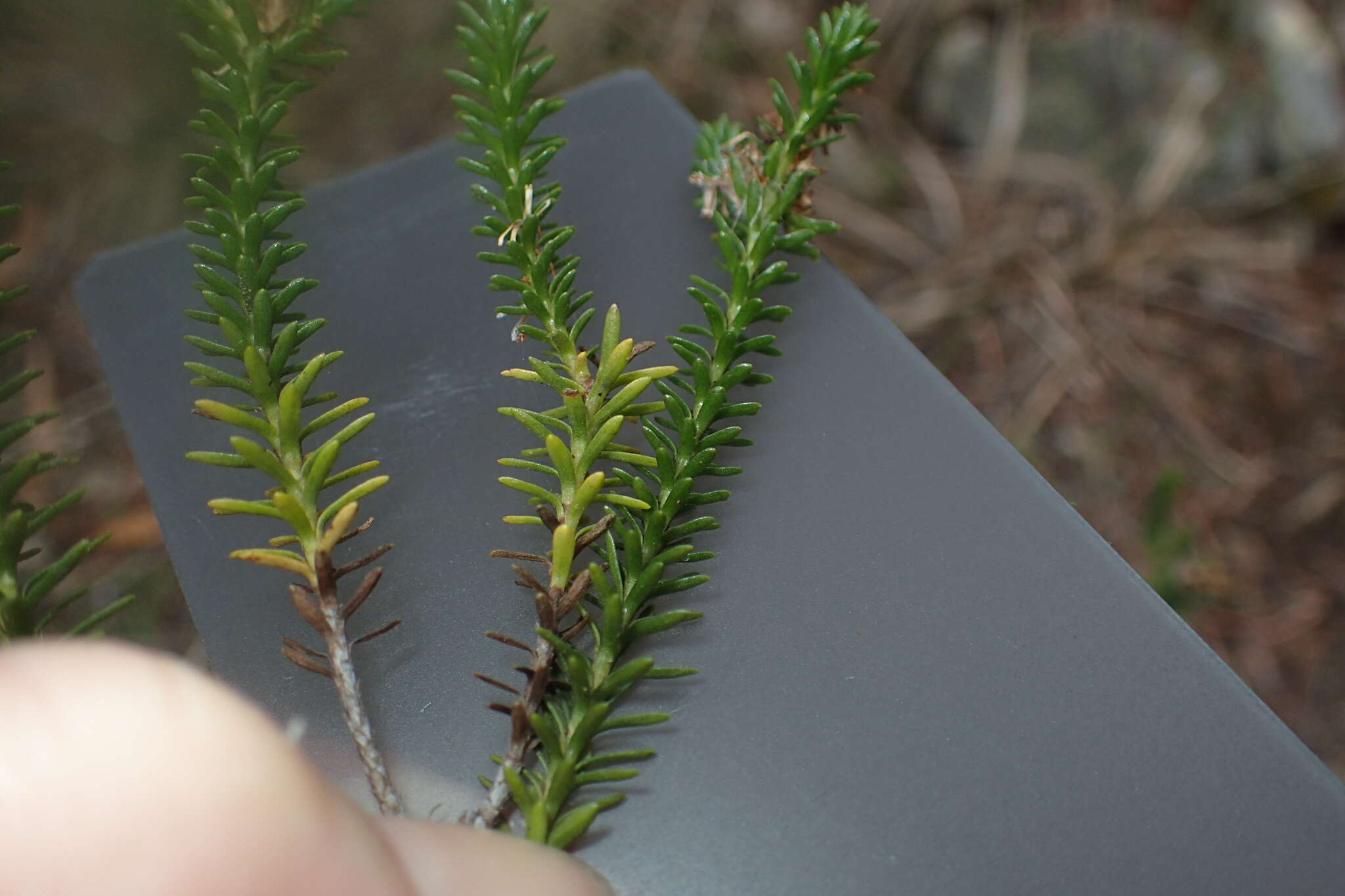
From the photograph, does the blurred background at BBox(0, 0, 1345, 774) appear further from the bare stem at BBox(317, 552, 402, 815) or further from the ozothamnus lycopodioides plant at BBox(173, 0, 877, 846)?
the bare stem at BBox(317, 552, 402, 815)

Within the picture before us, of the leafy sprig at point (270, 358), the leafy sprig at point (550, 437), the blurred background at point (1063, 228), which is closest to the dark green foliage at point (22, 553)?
the leafy sprig at point (270, 358)

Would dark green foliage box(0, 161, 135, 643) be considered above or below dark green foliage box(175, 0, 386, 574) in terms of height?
below

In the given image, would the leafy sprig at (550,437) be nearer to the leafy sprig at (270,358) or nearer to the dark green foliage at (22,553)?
the leafy sprig at (270,358)

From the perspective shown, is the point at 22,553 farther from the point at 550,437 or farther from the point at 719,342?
the point at 719,342

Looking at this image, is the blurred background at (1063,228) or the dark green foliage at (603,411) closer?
the dark green foliage at (603,411)

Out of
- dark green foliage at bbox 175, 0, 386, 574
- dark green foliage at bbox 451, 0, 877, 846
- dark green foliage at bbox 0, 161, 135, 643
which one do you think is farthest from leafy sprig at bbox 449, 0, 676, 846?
dark green foliage at bbox 0, 161, 135, 643

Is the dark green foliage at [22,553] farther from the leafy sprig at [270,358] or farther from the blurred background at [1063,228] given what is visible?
the blurred background at [1063,228]

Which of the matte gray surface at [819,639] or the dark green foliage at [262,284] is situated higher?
the dark green foliage at [262,284]
